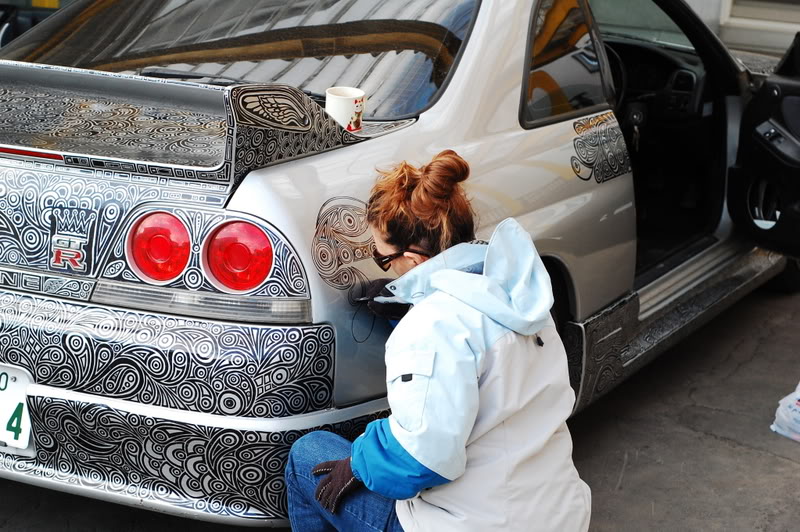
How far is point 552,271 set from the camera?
9.98 feet

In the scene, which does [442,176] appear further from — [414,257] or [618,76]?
[618,76]

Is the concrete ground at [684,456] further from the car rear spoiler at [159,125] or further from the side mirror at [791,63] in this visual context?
the side mirror at [791,63]

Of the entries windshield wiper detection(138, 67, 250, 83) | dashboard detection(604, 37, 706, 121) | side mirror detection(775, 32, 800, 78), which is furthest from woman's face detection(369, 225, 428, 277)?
dashboard detection(604, 37, 706, 121)

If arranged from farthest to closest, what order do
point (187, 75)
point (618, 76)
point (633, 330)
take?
point (618, 76) < point (633, 330) < point (187, 75)

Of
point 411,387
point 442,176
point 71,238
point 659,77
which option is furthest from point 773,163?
point 71,238

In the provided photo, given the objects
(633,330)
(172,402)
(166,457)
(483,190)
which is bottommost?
(633,330)

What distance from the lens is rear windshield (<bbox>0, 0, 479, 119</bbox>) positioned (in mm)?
2805

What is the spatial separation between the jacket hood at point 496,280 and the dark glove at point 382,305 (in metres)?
0.17

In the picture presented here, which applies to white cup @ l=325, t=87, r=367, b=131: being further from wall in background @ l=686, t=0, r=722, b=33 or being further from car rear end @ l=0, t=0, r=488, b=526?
wall in background @ l=686, t=0, r=722, b=33

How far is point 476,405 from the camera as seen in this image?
1826 mm

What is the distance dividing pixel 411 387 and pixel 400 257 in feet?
1.26

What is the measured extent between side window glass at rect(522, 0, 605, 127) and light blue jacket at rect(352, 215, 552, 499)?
3.54 feet

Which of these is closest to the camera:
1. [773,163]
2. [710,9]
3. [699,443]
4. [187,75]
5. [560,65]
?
[187,75]

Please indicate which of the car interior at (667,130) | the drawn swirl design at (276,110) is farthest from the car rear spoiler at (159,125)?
the car interior at (667,130)
